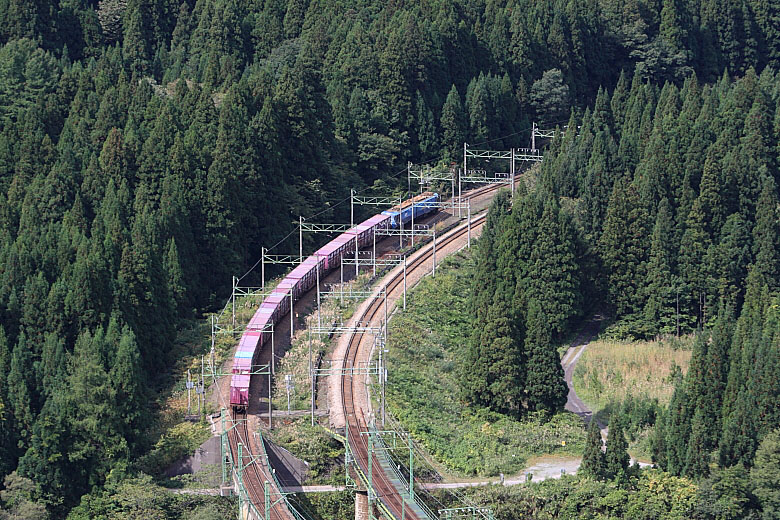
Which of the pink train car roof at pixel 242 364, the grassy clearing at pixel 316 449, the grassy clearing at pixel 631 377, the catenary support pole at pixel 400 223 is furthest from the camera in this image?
the catenary support pole at pixel 400 223

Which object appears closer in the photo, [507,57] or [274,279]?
[274,279]

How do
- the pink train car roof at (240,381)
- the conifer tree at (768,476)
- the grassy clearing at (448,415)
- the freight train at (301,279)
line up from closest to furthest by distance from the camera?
1. the conifer tree at (768,476)
2. the grassy clearing at (448,415)
3. the pink train car roof at (240,381)
4. the freight train at (301,279)

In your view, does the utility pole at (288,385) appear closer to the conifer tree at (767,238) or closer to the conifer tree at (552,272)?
the conifer tree at (552,272)

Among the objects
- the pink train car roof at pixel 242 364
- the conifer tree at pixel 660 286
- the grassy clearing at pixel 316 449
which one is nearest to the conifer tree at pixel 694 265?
the conifer tree at pixel 660 286

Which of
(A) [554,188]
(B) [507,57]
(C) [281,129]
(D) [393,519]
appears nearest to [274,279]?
(C) [281,129]

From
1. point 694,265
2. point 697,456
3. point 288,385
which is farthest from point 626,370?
point 288,385

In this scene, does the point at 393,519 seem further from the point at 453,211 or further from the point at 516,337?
the point at 453,211

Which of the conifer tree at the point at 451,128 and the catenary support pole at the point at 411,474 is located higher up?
the conifer tree at the point at 451,128

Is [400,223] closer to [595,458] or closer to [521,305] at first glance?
[521,305]
